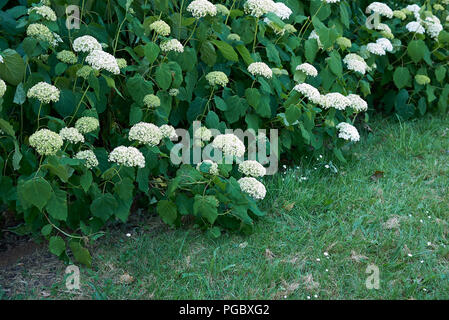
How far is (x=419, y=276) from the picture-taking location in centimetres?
267

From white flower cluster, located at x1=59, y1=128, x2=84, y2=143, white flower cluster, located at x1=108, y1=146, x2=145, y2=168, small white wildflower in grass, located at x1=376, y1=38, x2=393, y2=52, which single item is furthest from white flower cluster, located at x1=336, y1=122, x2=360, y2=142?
white flower cluster, located at x1=59, y1=128, x2=84, y2=143

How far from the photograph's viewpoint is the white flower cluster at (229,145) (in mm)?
2885

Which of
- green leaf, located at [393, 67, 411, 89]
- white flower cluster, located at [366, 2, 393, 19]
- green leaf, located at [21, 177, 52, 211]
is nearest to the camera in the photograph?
green leaf, located at [21, 177, 52, 211]

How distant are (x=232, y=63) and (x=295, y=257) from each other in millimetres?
1294

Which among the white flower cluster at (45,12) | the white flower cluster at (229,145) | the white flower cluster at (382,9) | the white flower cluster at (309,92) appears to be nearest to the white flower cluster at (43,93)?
the white flower cluster at (45,12)

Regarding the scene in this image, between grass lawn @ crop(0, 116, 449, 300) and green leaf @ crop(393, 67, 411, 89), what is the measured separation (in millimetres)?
952

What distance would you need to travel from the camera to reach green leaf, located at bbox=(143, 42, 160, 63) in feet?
9.57

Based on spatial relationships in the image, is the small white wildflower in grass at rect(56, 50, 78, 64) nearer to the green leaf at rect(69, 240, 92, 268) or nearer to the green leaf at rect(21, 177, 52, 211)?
the green leaf at rect(21, 177, 52, 211)

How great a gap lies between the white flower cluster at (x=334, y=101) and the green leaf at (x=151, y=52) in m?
1.16

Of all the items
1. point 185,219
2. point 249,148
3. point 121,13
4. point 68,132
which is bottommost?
point 185,219

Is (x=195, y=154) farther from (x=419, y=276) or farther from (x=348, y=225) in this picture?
(x=419, y=276)

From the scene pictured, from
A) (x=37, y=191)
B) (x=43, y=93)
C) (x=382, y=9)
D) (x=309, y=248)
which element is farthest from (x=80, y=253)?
(x=382, y=9)
